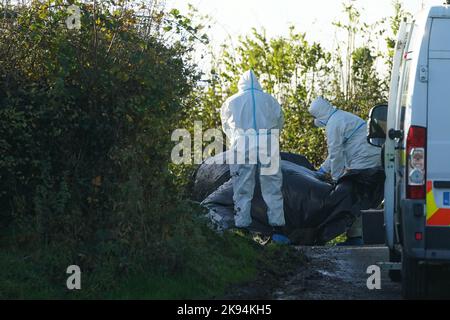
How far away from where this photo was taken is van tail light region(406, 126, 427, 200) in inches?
297

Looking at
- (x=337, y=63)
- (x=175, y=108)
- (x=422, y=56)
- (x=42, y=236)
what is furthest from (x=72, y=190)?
(x=337, y=63)

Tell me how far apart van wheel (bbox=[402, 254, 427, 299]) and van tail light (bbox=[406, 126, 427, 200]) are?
660mm

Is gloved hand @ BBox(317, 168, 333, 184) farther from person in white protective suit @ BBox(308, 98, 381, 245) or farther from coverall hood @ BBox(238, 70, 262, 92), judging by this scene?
coverall hood @ BBox(238, 70, 262, 92)

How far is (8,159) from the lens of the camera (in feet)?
29.6

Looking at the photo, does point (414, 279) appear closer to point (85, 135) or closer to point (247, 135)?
point (85, 135)

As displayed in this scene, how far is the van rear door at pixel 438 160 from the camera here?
755cm

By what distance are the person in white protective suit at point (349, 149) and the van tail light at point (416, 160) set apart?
5.83m

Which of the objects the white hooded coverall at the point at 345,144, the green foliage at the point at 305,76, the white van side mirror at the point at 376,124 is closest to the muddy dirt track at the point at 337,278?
the white van side mirror at the point at 376,124

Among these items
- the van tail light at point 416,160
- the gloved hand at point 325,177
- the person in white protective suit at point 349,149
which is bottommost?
the van tail light at point 416,160

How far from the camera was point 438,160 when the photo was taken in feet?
24.8

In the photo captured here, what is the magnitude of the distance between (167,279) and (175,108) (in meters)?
1.89

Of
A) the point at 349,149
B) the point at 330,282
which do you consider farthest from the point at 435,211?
the point at 349,149

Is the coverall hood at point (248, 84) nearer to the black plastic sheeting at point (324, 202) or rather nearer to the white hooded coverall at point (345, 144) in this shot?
the black plastic sheeting at point (324, 202)

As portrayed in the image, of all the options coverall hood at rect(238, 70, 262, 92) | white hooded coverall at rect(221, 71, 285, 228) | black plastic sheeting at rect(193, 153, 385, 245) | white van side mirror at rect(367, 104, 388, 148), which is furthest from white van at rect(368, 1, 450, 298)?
black plastic sheeting at rect(193, 153, 385, 245)
